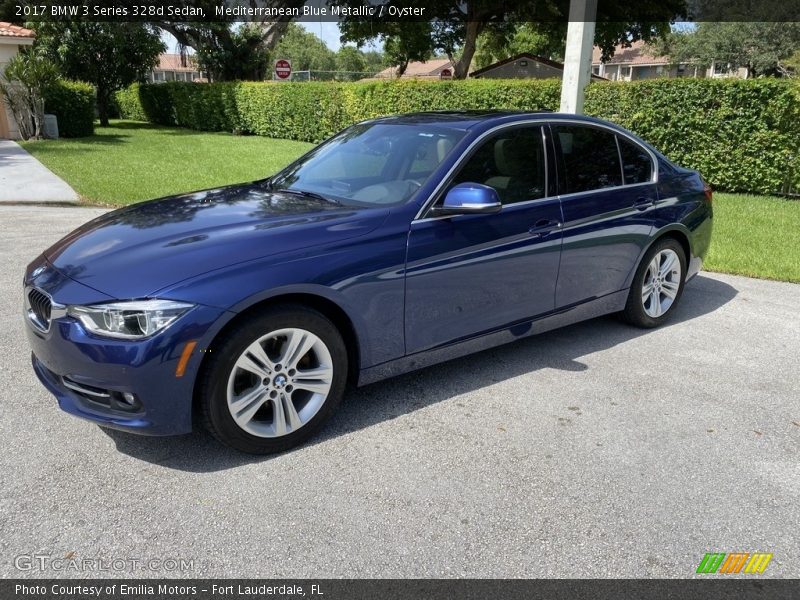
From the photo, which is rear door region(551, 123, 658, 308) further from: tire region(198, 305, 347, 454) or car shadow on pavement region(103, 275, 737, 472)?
tire region(198, 305, 347, 454)

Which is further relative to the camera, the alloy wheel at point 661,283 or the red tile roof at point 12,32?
the red tile roof at point 12,32

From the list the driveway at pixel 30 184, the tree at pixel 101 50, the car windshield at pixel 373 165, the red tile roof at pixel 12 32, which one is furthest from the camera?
the tree at pixel 101 50

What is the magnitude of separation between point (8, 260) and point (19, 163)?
1055cm

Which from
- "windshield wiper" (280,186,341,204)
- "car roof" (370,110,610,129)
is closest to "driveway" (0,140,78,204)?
"windshield wiper" (280,186,341,204)

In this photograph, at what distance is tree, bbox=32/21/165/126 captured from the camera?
93.1ft

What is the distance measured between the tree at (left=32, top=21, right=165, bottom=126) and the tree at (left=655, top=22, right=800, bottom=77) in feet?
129

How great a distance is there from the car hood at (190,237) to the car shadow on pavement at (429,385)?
90 centimetres

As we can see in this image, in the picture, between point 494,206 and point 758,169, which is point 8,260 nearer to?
point 494,206

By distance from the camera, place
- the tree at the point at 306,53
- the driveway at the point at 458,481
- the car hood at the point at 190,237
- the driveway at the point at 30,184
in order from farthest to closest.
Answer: the tree at the point at 306,53 → the driveway at the point at 30,184 → the car hood at the point at 190,237 → the driveway at the point at 458,481

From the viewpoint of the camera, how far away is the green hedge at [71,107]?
23.1 meters

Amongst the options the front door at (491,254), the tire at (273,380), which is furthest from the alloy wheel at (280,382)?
the front door at (491,254)

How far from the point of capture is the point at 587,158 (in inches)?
183

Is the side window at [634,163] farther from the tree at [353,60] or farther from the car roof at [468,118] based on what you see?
the tree at [353,60]

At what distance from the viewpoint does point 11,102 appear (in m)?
21.3
